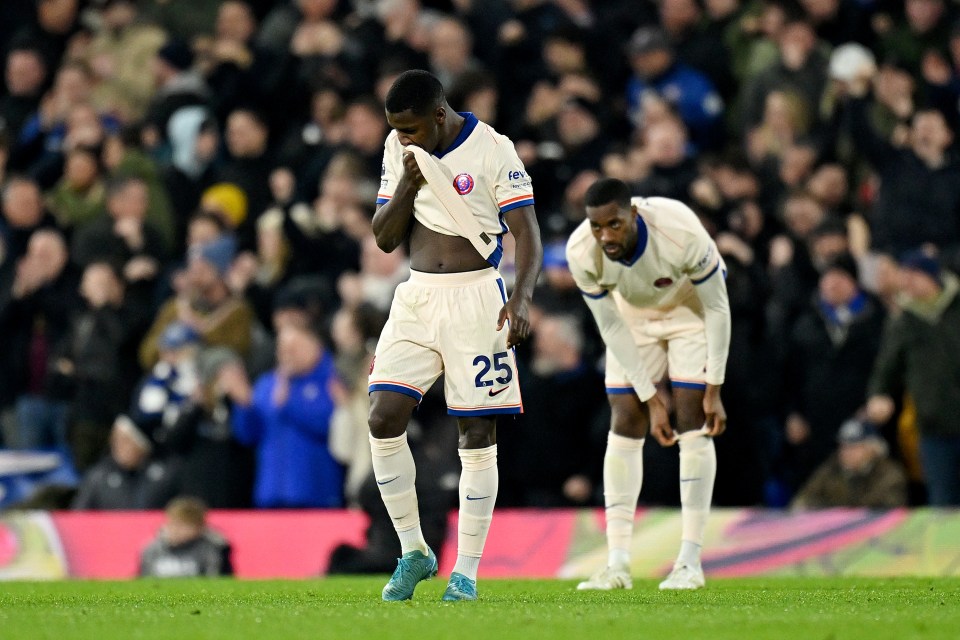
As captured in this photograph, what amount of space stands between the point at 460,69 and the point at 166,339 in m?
4.18

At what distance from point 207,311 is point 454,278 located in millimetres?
7600

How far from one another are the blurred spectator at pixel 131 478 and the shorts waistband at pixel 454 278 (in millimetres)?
6863

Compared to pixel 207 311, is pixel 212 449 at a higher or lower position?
lower

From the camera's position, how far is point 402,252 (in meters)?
15.0

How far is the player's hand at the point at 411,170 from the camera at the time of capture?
8047 mm

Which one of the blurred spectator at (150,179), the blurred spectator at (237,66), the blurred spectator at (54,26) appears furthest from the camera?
the blurred spectator at (54,26)

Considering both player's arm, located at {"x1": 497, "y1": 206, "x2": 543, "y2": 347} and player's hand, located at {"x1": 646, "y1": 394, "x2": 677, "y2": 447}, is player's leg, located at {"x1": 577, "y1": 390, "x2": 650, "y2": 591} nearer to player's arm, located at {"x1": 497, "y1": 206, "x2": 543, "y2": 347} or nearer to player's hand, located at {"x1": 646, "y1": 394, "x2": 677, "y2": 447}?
player's hand, located at {"x1": 646, "y1": 394, "x2": 677, "y2": 447}

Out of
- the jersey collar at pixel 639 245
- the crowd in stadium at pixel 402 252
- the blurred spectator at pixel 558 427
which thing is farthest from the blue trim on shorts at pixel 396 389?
the blurred spectator at pixel 558 427

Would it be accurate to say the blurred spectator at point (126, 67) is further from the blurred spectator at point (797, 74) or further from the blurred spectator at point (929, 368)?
the blurred spectator at point (929, 368)

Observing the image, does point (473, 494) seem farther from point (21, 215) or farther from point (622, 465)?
point (21, 215)

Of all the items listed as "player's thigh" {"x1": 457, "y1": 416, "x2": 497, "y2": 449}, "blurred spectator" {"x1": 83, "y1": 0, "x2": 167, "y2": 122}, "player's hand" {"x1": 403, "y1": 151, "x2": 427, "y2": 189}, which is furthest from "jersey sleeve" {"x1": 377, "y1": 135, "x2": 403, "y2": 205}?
"blurred spectator" {"x1": 83, "y1": 0, "x2": 167, "y2": 122}

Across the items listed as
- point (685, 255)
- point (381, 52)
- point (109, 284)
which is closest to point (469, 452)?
point (685, 255)

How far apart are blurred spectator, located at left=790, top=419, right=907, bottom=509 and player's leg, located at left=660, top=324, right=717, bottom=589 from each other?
3.20 metres

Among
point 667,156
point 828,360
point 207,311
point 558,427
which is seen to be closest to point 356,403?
point 558,427
